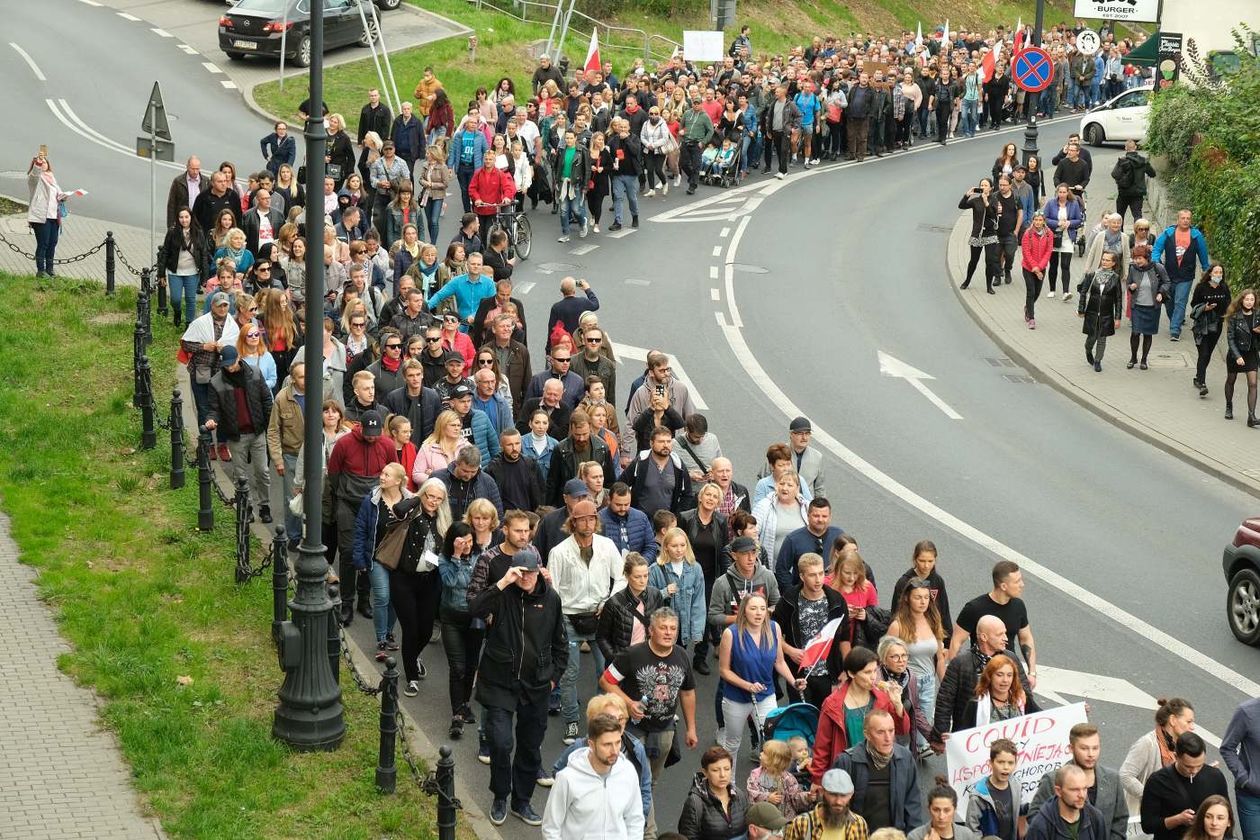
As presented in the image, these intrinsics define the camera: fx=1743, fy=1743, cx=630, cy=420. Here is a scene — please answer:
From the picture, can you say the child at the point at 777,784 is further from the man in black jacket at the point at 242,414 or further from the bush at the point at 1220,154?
the bush at the point at 1220,154

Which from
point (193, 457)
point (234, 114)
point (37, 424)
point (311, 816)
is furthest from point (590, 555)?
point (234, 114)

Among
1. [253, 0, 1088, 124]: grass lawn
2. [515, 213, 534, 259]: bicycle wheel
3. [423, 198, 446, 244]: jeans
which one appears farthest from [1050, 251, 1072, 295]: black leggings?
[253, 0, 1088, 124]: grass lawn

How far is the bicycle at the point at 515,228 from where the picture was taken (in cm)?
2609

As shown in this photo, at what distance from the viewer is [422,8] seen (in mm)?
46562

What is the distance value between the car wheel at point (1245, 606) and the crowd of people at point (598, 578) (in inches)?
106

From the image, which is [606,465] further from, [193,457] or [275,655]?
[193,457]

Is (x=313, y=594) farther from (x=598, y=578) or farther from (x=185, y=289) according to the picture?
(x=185, y=289)

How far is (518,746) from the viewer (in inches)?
451

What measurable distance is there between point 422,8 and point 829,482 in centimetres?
3118

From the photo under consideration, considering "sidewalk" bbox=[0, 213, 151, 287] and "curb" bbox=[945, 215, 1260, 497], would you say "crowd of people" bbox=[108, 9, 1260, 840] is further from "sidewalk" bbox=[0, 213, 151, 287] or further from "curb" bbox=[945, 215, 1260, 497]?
"curb" bbox=[945, 215, 1260, 497]

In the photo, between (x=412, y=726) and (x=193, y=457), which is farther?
(x=193, y=457)

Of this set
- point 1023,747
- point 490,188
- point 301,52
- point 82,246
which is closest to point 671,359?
point 490,188

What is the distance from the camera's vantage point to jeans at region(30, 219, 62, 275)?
23.3 meters

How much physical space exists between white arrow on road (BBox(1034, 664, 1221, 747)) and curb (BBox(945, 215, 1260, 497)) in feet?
20.3
